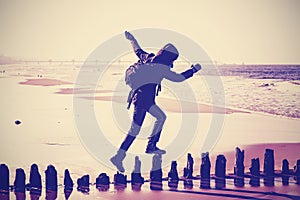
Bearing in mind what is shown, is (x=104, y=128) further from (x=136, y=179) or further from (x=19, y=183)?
(x=19, y=183)

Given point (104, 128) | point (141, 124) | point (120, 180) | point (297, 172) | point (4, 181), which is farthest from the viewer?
point (104, 128)

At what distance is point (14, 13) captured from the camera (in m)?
5.99

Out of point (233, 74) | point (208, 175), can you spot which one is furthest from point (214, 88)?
point (208, 175)

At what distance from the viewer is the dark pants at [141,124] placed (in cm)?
481

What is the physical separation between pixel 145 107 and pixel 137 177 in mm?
859

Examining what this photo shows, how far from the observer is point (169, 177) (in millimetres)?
4520

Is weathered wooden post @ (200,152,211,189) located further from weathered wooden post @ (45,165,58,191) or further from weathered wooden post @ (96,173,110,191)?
weathered wooden post @ (45,165,58,191)

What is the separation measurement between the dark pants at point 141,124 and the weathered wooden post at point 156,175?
0.93 feet

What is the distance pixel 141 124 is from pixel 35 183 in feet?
4.73

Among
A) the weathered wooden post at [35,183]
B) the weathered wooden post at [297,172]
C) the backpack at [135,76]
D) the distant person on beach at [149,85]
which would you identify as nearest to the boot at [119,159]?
the distant person on beach at [149,85]

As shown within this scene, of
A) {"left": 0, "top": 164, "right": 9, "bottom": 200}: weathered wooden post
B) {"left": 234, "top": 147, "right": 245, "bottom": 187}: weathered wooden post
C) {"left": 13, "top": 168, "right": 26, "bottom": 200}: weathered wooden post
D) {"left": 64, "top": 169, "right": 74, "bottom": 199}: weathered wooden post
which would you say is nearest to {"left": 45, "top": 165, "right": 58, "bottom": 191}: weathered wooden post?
{"left": 64, "top": 169, "right": 74, "bottom": 199}: weathered wooden post

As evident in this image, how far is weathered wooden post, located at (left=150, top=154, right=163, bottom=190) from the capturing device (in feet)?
14.5

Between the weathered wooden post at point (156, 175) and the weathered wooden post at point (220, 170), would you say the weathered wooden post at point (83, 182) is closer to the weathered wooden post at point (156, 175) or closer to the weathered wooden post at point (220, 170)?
the weathered wooden post at point (156, 175)

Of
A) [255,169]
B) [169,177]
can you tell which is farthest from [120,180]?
[255,169]
